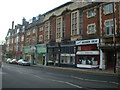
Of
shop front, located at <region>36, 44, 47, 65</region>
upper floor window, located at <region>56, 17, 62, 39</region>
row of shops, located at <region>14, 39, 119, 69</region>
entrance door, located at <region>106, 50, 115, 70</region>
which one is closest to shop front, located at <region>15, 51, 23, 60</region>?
shop front, located at <region>36, 44, 47, 65</region>

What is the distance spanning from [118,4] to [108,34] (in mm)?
4426

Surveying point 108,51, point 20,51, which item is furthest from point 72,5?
point 20,51

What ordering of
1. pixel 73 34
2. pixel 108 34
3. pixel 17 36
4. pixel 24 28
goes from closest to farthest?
pixel 108 34, pixel 73 34, pixel 24 28, pixel 17 36

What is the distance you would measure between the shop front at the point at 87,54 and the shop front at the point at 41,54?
1250 cm

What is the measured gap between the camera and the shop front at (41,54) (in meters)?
41.3

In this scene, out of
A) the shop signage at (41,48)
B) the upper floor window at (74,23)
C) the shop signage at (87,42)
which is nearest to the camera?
the shop signage at (87,42)

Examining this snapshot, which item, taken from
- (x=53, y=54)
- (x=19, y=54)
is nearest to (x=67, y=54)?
(x=53, y=54)

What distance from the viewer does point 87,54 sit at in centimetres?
2800

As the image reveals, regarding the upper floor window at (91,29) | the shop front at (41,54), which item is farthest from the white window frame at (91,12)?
the shop front at (41,54)

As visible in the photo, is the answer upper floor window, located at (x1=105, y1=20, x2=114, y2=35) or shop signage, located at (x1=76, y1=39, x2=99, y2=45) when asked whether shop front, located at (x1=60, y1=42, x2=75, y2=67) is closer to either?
shop signage, located at (x1=76, y1=39, x2=99, y2=45)

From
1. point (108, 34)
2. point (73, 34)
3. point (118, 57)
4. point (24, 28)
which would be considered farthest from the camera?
point (24, 28)

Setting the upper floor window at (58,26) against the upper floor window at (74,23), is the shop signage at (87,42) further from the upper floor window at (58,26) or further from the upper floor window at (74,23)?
the upper floor window at (58,26)

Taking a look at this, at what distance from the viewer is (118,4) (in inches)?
935

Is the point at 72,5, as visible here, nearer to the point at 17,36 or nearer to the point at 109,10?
the point at 109,10
